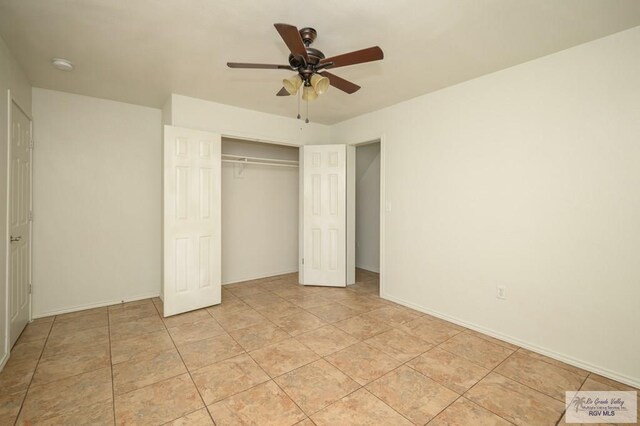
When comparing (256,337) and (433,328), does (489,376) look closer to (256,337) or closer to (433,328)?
(433,328)

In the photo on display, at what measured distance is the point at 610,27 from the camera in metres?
2.07

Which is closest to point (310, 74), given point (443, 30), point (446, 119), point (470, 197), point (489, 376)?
point (443, 30)

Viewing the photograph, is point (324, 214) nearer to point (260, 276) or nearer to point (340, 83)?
point (260, 276)

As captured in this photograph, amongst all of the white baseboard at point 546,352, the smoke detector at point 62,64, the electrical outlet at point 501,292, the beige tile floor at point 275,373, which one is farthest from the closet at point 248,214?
the electrical outlet at point 501,292

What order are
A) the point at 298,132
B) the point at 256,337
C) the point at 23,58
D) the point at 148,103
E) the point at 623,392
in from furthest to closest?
the point at 298,132
the point at 148,103
the point at 256,337
the point at 23,58
the point at 623,392

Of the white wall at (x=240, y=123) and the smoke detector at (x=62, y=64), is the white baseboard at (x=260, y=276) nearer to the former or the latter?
the white wall at (x=240, y=123)

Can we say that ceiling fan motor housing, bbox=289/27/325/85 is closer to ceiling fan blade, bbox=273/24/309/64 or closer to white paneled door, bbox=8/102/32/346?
ceiling fan blade, bbox=273/24/309/64

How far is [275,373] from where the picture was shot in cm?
224

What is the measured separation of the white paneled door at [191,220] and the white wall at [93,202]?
83cm

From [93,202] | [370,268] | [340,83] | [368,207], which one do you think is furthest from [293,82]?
[370,268]

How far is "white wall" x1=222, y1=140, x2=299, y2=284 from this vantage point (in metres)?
4.58

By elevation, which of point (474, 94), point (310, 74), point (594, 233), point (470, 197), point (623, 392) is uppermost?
point (474, 94)

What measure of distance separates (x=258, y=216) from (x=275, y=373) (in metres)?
2.95

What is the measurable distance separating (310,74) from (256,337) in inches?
93.2
